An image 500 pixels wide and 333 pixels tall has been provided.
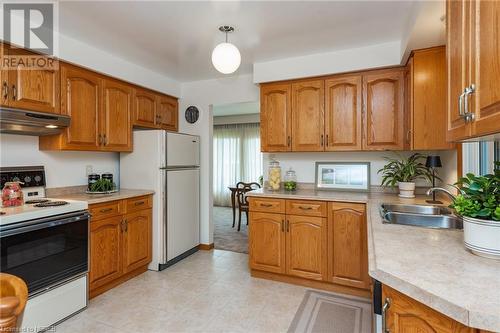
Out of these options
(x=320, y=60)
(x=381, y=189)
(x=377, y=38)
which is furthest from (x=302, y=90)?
(x=381, y=189)

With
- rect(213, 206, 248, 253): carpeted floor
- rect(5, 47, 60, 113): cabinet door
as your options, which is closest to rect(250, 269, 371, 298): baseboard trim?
rect(213, 206, 248, 253): carpeted floor

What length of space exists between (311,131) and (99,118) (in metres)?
2.25

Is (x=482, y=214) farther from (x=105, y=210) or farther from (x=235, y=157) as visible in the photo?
(x=235, y=157)

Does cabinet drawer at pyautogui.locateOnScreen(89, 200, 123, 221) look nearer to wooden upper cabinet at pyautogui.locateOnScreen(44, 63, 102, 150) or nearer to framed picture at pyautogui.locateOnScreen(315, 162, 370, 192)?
wooden upper cabinet at pyautogui.locateOnScreen(44, 63, 102, 150)

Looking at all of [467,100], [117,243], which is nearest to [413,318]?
[467,100]

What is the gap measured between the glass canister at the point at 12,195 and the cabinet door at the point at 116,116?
889mm

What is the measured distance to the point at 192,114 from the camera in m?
3.95

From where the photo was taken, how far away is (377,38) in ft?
8.31

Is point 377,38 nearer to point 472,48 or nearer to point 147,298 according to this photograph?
point 472,48

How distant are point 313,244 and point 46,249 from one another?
2242 millimetres

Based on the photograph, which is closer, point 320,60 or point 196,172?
point 320,60

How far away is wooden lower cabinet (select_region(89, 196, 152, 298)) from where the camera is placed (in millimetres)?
2498

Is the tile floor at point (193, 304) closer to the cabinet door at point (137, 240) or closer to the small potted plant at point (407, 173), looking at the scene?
the cabinet door at point (137, 240)

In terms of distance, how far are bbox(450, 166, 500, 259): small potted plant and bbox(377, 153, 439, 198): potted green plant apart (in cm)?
156
